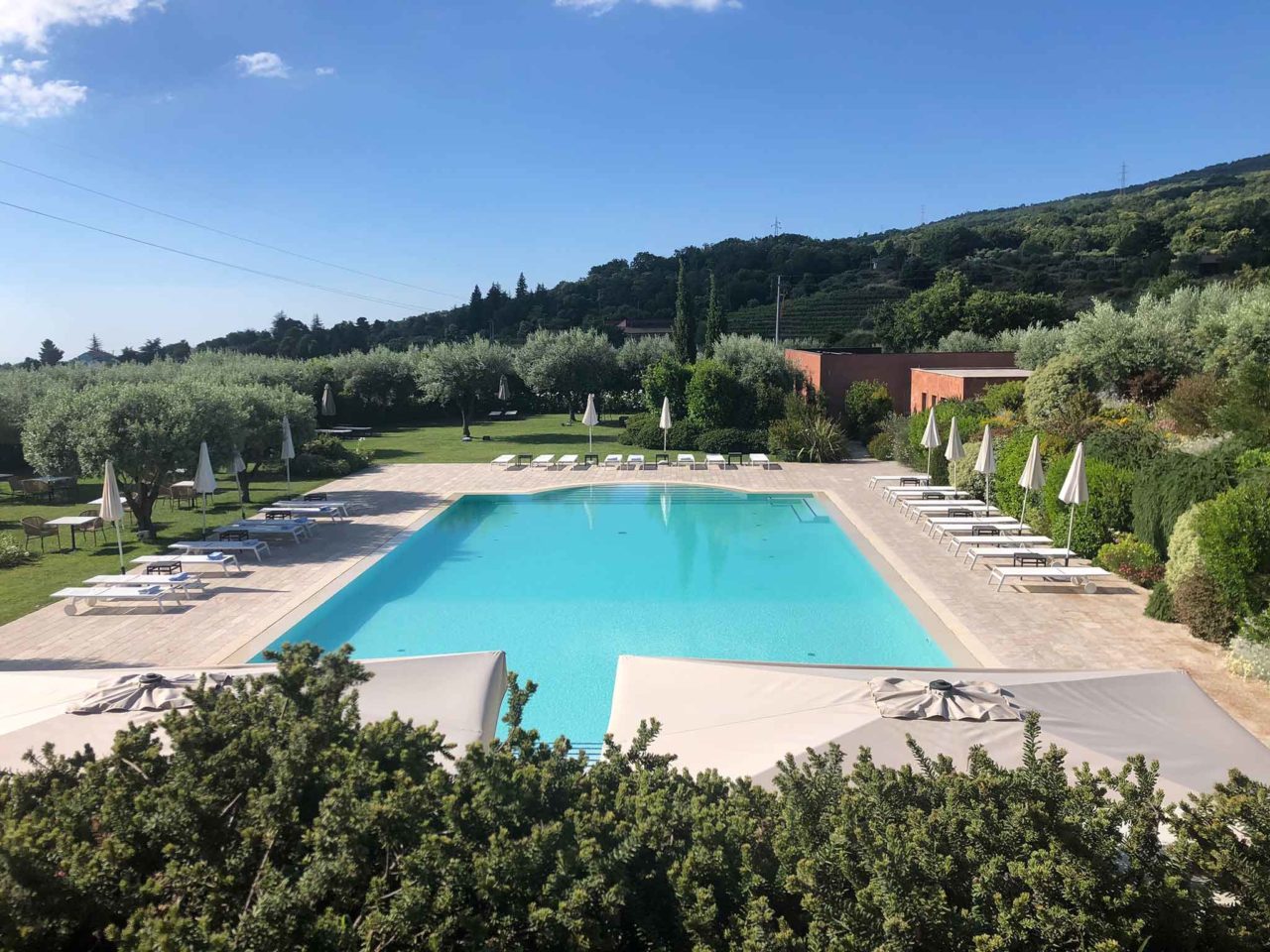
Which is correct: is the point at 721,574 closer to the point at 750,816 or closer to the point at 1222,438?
the point at 1222,438

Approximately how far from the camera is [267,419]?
20.8 meters

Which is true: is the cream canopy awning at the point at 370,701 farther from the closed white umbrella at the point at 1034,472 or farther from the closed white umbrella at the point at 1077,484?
the closed white umbrella at the point at 1034,472

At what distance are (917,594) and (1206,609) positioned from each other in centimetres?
385

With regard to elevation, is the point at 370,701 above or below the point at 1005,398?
below

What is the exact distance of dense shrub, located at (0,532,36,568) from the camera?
50.4ft

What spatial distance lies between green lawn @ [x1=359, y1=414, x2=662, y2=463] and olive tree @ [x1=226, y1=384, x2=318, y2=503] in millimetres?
5926

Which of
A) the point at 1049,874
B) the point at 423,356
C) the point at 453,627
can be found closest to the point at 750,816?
the point at 1049,874

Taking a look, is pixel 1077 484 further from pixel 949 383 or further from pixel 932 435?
pixel 949 383

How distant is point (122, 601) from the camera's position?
43.0 ft

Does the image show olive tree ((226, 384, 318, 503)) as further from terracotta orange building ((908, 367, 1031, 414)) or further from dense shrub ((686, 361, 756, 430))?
terracotta orange building ((908, 367, 1031, 414))

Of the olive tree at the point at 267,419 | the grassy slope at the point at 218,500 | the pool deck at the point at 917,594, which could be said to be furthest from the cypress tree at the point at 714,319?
the pool deck at the point at 917,594

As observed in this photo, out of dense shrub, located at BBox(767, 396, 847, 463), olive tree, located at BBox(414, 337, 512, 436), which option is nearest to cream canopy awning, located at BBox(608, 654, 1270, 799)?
dense shrub, located at BBox(767, 396, 847, 463)

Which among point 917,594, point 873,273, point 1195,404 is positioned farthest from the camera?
point 873,273

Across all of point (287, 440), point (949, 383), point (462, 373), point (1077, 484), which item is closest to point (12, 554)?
point (287, 440)
